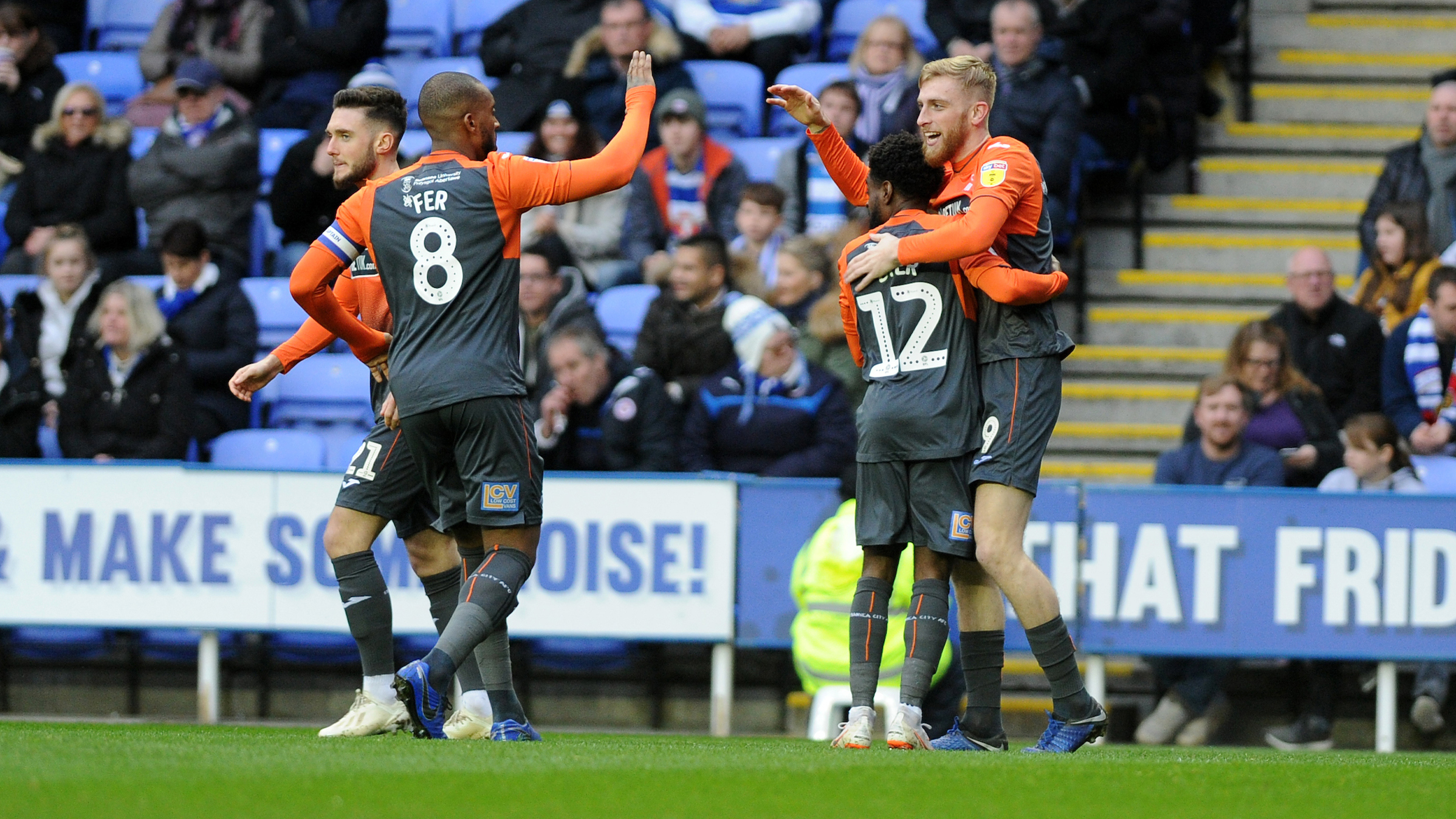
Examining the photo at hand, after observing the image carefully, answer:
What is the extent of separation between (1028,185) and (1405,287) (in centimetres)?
570

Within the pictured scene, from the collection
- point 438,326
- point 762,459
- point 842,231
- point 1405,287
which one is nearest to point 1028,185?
point 438,326

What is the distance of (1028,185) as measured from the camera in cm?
602

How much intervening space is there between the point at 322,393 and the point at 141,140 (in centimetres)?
313

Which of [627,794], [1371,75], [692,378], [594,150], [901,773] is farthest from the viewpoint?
[1371,75]

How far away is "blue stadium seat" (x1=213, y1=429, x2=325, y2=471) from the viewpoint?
1057cm

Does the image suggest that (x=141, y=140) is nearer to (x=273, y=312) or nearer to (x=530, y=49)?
(x=273, y=312)

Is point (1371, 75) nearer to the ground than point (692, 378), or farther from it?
farther from it

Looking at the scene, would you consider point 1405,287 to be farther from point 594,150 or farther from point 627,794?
point 627,794

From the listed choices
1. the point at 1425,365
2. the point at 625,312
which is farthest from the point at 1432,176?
the point at 625,312

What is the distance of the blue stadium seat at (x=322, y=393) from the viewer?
11.2 m

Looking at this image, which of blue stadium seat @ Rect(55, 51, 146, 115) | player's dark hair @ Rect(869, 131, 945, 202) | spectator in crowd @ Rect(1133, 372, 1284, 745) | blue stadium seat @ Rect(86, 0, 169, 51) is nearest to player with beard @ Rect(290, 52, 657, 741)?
player's dark hair @ Rect(869, 131, 945, 202)

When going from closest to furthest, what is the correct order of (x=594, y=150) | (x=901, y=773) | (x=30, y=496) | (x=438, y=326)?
1. (x=901, y=773)
2. (x=438, y=326)
3. (x=30, y=496)
4. (x=594, y=150)

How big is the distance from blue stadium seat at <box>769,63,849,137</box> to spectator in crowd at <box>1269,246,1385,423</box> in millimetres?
3392

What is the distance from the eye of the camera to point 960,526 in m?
6.03
